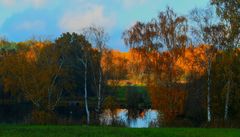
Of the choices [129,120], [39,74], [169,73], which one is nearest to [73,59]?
[39,74]

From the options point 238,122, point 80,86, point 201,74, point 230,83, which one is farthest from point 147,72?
point 80,86

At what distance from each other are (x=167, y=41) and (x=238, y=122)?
14.7 m

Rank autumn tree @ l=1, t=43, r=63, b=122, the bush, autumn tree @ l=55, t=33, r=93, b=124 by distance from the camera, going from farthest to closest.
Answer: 1. autumn tree @ l=55, t=33, r=93, b=124
2. autumn tree @ l=1, t=43, r=63, b=122
3. the bush

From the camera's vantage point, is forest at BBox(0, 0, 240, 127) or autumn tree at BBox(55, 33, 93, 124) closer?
forest at BBox(0, 0, 240, 127)

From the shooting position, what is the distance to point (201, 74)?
162 ft

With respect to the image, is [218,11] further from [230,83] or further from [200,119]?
[200,119]

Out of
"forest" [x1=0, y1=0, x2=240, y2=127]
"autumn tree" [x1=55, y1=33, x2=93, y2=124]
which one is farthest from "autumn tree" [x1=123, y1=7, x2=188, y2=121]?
"autumn tree" [x1=55, y1=33, x2=93, y2=124]

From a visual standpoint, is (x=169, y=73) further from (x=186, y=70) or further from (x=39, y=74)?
(x=39, y=74)

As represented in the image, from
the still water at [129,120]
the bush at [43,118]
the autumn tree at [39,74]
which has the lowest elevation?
the still water at [129,120]

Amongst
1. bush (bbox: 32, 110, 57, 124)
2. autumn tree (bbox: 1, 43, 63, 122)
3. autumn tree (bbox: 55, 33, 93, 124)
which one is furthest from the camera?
autumn tree (bbox: 55, 33, 93, 124)

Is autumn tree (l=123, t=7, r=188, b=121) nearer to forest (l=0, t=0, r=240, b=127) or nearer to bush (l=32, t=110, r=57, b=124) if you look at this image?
forest (l=0, t=0, r=240, b=127)

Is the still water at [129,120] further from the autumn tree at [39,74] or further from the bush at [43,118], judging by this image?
the autumn tree at [39,74]

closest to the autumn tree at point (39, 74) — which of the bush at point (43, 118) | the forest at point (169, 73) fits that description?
the forest at point (169, 73)

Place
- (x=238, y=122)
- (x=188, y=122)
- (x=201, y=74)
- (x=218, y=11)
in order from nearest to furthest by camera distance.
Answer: (x=218, y=11) → (x=238, y=122) → (x=188, y=122) → (x=201, y=74)
